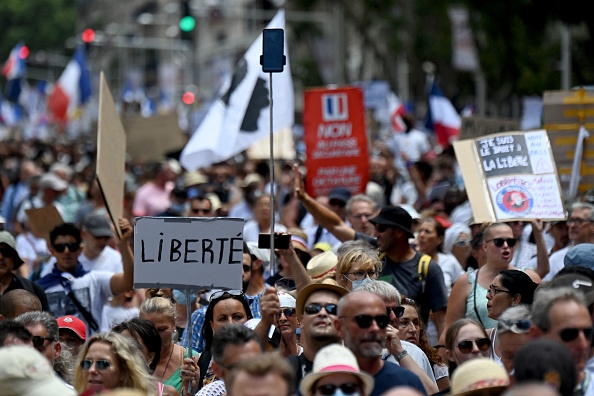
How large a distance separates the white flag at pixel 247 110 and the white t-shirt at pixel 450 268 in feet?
8.08

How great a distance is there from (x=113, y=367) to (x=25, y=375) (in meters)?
1.08

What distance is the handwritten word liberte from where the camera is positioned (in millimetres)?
7680

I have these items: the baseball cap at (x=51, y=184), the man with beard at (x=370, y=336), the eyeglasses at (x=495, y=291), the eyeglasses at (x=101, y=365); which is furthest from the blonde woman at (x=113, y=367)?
the baseball cap at (x=51, y=184)

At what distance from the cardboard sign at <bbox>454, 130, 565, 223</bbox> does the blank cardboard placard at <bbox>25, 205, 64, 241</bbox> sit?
144 inches

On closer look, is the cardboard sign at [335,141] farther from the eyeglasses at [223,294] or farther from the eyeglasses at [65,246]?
the eyeglasses at [223,294]

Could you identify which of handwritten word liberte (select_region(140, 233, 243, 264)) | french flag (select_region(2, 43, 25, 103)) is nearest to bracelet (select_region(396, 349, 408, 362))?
handwritten word liberte (select_region(140, 233, 243, 264))

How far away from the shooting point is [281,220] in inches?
552

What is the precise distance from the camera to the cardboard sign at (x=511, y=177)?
10.1 m

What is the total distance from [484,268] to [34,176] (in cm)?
946

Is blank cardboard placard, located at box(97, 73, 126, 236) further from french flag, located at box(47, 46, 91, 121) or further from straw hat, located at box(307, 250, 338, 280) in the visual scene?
french flag, located at box(47, 46, 91, 121)

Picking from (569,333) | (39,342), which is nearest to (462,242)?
(39,342)

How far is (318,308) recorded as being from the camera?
21.5 ft

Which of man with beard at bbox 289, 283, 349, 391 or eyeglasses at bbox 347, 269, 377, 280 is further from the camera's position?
eyeglasses at bbox 347, 269, 377, 280

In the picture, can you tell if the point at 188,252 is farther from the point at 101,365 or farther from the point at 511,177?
the point at 511,177
